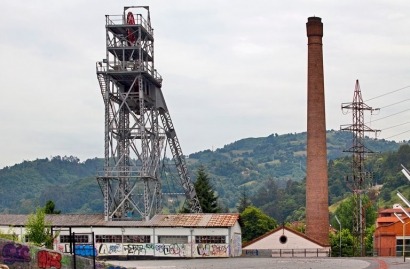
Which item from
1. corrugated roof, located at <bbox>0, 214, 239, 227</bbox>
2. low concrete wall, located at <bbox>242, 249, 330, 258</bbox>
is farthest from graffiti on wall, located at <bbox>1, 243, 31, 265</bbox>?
low concrete wall, located at <bbox>242, 249, 330, 258</bbox>

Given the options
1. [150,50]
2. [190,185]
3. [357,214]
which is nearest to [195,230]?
[190,185]

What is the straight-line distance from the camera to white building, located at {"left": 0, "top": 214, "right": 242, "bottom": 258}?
3236 inches

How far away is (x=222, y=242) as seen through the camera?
82.3m

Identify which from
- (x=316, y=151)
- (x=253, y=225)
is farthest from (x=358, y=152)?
(x=253, y=225)

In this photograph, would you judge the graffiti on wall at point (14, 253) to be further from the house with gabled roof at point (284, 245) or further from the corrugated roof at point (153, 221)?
the house with gabled roof at point (284, 245)

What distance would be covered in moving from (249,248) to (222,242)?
712 centimetres

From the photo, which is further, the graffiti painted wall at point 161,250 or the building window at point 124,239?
the building window at point 124,239

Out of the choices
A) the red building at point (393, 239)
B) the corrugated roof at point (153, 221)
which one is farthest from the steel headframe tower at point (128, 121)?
the red building at point (393, 239)

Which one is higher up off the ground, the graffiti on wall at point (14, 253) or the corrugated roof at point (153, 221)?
the graffiti on wall at point (14, 253)

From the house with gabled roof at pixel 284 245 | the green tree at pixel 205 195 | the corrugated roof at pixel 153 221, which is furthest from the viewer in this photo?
the green tree at pixel 205 195

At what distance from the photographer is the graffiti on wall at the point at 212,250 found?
81812mm

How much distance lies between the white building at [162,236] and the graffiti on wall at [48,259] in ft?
141

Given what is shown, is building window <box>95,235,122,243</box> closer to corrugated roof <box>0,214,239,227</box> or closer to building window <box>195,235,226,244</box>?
corrugated roof <box>0,214,239,227</box>

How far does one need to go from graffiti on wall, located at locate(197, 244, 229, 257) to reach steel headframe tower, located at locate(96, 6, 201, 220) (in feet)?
24.5
